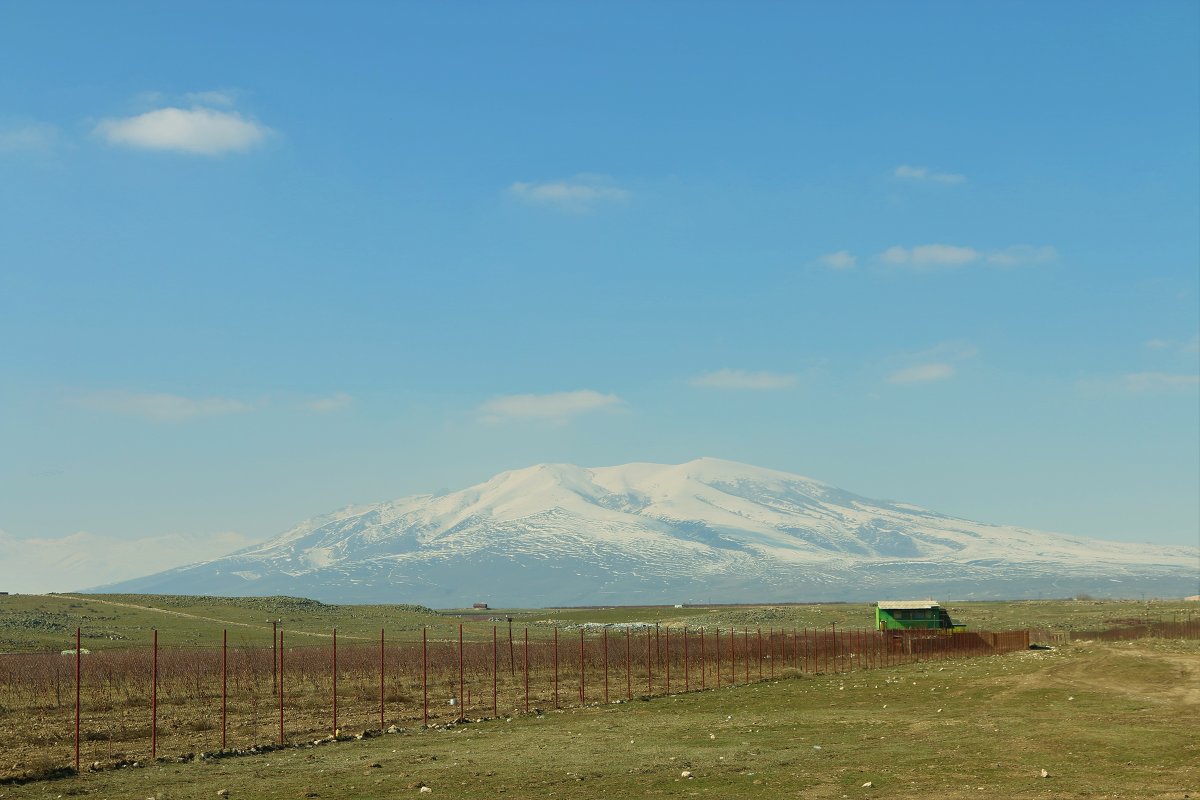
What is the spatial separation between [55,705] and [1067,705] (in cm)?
3880

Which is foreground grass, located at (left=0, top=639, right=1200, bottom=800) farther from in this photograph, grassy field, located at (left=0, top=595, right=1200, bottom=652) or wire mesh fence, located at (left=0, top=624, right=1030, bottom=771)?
grassy field, located at (left=0, top=595, right=1200, bottom=652)

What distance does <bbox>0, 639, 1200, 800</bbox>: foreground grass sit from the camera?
25969mm

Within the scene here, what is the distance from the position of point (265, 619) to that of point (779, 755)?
130m

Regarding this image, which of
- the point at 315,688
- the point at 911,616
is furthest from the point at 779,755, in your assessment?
the point at 911,616

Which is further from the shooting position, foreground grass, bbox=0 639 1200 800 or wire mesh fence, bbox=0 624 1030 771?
wire mesh fence, bbox=0 624 1030 771

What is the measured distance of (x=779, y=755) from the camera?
3108cm

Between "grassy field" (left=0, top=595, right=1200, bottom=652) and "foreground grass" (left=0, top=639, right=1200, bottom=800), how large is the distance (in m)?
65.4

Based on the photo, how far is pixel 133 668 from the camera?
6850 centimetres

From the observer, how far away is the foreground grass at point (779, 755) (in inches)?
1022

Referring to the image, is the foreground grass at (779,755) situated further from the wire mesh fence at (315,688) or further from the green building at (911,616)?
the green building at (911,616)

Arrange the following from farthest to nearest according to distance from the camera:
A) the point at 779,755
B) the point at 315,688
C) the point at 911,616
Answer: the point at 911,616, the point at 315,688, the point at 779,755

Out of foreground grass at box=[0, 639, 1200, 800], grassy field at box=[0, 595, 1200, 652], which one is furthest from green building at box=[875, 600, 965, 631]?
foreground grass at box=[0, 639, 1200, 800]

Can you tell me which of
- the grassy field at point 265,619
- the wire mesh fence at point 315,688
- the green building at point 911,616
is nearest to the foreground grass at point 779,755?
the wire mesh fence at point 315,688

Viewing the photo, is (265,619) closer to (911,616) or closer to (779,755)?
(911,616)
